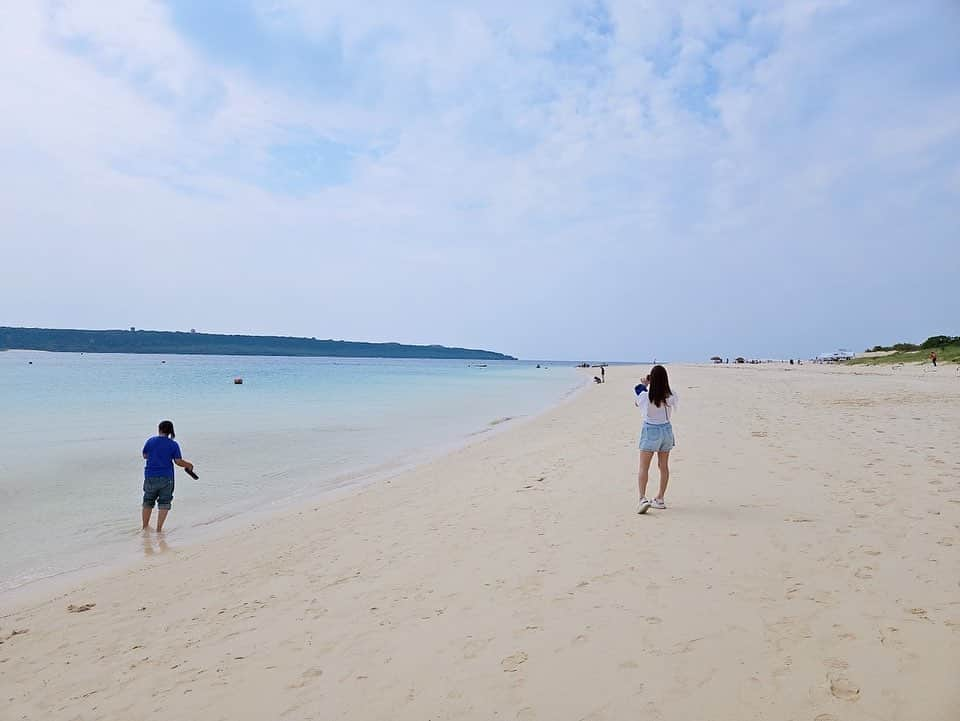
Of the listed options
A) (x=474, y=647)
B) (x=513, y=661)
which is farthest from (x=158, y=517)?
(x=513, y=661)

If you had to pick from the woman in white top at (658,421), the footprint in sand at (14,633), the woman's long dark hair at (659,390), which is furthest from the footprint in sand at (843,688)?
the footprint in sand at (14,633)

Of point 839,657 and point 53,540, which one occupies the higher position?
point 839,657

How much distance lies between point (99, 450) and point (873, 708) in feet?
60.8

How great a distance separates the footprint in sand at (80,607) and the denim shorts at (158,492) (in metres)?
3.04

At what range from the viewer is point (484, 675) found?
362 centimetres

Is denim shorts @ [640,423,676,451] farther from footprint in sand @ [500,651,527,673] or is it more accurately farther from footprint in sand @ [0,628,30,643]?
footprint in sand @ [0,628,30,643]

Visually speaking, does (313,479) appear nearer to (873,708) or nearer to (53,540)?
(53,540)

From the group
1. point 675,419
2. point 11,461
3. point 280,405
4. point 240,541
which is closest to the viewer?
point 240,541

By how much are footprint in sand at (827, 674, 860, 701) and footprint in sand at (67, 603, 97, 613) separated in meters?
6.46

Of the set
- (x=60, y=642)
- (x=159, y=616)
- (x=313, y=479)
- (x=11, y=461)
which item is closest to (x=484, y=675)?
(x=159, y=616)

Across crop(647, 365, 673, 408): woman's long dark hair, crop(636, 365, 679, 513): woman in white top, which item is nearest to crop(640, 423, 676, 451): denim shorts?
crop(636, 365, 679, 513): woman in white top

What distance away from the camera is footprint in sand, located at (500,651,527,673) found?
3664 mm

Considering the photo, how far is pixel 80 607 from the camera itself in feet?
19.0

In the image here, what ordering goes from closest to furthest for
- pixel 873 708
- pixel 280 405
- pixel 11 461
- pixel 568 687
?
pixel 873 708, pixel 568 687, pixel 11 461, pixel 280 405
